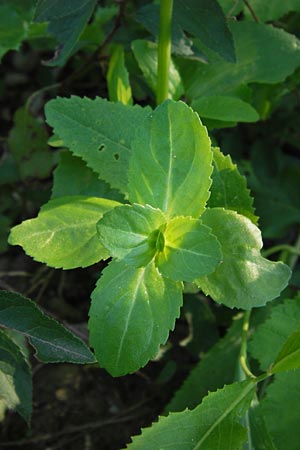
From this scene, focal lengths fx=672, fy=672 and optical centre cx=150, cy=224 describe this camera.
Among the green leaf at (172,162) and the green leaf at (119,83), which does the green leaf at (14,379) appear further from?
the green leaf at (119,83)

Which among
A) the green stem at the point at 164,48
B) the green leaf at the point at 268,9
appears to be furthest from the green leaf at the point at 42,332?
the green leaf at the point at 268,9

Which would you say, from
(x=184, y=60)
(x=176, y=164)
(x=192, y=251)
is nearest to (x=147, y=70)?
(x=184, y=60)

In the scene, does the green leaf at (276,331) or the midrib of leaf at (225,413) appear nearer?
the midrib of leaf at (225,413)

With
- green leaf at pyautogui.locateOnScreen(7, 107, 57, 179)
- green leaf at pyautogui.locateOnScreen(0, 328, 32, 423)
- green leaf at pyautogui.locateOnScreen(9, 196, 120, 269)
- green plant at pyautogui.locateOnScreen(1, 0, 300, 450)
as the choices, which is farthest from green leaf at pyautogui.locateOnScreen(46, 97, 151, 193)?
green leaf at pyautogui.locateOnScreen(7, 107, 57, 179)

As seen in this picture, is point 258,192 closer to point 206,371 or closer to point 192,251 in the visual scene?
point 206,371

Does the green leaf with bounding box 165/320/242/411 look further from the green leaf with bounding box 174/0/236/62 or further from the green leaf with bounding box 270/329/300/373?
the green leaf with bounding box 174/0/236/62

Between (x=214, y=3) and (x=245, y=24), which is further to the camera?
(x=245, y=24)

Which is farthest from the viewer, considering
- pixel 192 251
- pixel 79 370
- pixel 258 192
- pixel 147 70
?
pixel 258 192
